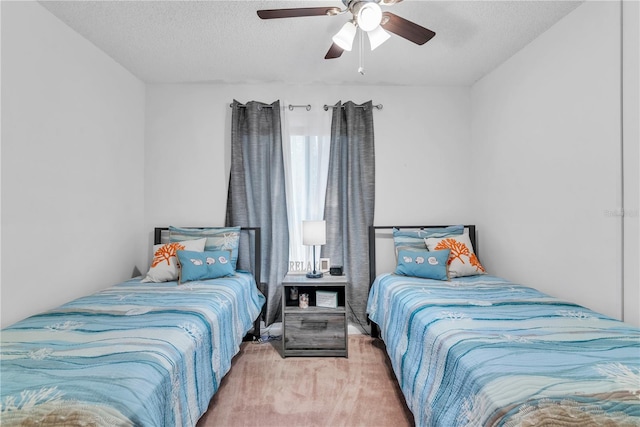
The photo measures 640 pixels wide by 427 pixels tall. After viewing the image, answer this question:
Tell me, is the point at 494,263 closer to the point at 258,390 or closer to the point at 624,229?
the point at 624,229

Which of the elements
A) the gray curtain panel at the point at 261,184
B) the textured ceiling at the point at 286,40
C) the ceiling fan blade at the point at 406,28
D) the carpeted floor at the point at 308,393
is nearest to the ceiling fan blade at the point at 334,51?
the textured ceiling at the point at 286,40

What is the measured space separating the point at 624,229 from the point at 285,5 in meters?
2.35

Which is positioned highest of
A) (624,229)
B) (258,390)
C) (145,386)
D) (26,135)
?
(26,135)

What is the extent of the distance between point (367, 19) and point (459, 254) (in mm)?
2018

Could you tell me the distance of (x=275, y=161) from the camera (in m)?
3.34

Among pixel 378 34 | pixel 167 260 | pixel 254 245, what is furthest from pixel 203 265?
pixel 378 34

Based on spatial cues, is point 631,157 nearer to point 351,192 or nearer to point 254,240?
point 351,192

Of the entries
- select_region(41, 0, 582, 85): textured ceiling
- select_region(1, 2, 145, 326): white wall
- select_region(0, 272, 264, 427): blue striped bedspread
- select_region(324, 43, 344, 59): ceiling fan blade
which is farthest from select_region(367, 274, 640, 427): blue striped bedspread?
select_region(1, 2, 145, 326): white wall

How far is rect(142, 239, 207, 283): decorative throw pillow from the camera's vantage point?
274cm

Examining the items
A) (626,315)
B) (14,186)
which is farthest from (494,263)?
(14,186)

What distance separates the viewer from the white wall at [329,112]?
3387 millimetres

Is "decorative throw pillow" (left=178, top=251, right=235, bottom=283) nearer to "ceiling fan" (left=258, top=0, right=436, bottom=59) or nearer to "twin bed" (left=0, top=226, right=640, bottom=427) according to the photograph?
"twin bed" (left=0, top=226, right=640, bottom=427)

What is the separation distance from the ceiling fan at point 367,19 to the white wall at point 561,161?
→ 1064mm

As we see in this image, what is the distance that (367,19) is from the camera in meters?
1.70
